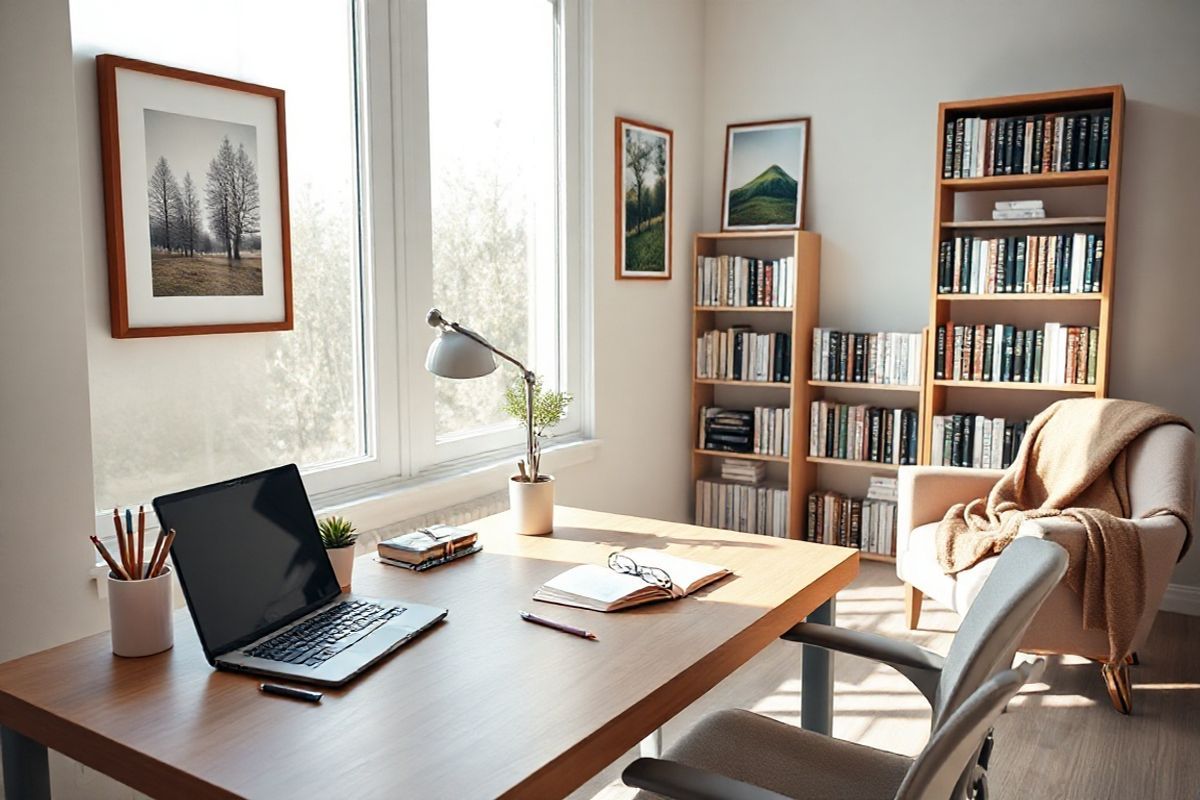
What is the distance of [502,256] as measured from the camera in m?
3.79

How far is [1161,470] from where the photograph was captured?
3209mm

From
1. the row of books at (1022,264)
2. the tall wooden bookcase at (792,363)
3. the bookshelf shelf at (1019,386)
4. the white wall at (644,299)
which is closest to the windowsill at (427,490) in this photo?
the white wall at (644,299)

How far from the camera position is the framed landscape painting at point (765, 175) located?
15.5ft

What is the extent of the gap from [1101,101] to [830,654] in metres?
2.83

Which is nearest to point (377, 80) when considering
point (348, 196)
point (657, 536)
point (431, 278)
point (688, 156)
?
point (348, 196)

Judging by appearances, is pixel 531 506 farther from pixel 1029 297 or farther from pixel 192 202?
pixel 1029 297

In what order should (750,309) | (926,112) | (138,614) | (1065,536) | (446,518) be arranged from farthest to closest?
(750,309) → (926,112) → (446,518) → (1065,536) → (138,614)

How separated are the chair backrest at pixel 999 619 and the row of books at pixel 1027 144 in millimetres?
2859

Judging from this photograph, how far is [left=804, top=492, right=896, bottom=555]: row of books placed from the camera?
4.53 meters

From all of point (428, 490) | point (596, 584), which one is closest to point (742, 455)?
point (428, 490)

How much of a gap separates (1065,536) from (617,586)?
1641 mm

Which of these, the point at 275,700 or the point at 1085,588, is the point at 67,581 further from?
the point at 1085,588

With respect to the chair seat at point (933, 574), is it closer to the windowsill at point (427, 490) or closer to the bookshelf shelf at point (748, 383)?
the bookshelf shelf at point (748, 383)

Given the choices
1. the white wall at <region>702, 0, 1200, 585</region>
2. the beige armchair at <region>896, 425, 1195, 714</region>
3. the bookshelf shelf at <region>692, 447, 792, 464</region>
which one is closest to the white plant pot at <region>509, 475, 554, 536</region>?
the beige armchair at <region>896, 425, 1195, 714</region>
